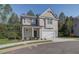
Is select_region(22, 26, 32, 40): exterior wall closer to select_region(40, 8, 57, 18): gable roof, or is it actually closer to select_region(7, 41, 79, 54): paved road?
select_region(7, 41, 79, 54): paved road

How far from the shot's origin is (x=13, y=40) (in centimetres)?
690

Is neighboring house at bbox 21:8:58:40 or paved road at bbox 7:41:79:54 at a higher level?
neighboring house at bbox 21:8:58:40

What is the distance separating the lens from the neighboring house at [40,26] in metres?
6.91

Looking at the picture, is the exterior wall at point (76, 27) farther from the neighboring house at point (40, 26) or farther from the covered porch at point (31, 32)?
the covered porch at point (31, 32)

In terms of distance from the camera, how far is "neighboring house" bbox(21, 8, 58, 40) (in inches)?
272

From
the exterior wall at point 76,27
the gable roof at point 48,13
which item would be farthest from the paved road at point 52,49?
the gable roof at point 48,13

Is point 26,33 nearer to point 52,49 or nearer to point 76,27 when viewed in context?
point 52,49

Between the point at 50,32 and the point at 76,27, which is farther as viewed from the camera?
the point at 50,32

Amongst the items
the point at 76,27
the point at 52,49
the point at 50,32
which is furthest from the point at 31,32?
the point at 76,27

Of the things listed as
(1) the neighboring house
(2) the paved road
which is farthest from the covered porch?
(2) the paved road

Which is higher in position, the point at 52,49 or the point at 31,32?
the point at 31,32

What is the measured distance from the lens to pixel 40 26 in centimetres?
695

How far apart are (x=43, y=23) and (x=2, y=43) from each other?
2.22ft
